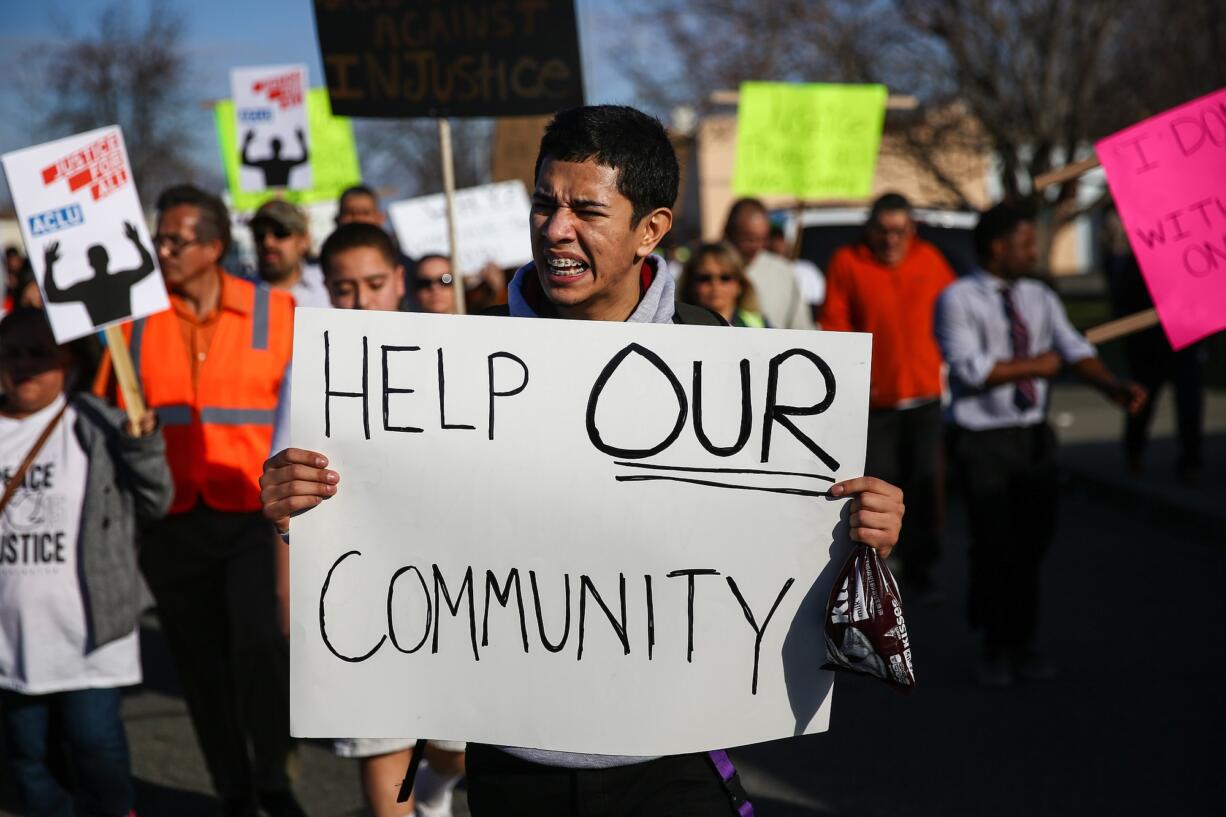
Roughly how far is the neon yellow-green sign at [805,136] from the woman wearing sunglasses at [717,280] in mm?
5268

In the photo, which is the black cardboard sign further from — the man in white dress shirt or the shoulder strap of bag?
the man in white dress shirt

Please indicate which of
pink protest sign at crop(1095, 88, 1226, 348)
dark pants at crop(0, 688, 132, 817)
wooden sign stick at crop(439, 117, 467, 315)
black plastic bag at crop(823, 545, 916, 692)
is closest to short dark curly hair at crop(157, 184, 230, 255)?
wooden sign stick at crop(439, 117, 467, 315)

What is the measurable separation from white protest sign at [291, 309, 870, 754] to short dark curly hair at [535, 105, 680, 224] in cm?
28

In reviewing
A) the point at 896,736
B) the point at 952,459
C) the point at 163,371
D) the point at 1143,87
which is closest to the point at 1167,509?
the point at 952,459

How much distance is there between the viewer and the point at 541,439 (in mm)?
2521

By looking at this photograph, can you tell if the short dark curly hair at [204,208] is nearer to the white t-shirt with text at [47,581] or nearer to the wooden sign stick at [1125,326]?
the white t-shirt with text at [47,581]

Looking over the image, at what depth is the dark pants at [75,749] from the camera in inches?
160

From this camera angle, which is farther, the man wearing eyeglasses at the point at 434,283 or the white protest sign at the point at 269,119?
the white protest sign at the point at 269,119

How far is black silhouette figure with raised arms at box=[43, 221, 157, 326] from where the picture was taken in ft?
13.6

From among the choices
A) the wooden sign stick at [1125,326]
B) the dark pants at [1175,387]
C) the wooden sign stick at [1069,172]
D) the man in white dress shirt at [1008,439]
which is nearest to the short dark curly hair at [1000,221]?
the man in white dress shirt at [1008,439]

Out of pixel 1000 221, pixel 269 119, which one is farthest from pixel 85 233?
pixel 269 119

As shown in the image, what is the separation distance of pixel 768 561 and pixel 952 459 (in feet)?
13.0

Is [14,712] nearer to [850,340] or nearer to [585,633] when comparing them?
[585,633]

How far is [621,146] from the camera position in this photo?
2.56 metres
